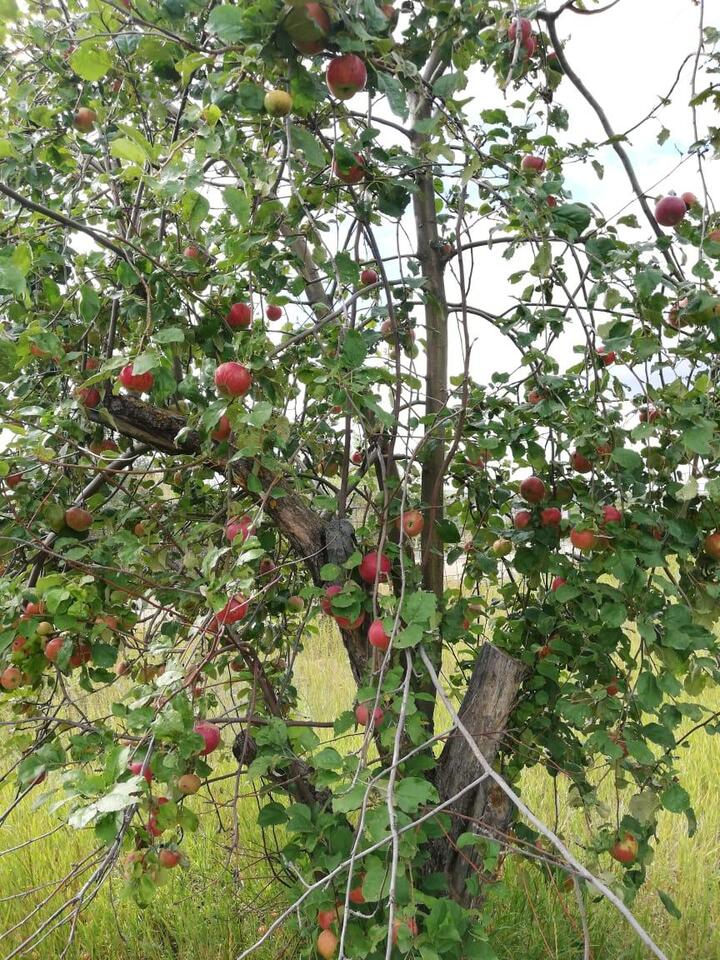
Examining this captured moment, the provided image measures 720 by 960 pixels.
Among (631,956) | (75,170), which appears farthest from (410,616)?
(631,956)

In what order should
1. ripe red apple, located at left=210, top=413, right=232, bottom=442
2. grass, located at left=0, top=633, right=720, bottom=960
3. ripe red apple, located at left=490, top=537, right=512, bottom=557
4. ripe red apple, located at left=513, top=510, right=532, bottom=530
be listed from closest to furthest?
ripe red apple, located at left=210, top=413, right=232, bottom=442 < ripe red apple, located at left=513, top=510, right=532, bottom=530 < ripe red apple, located at left=490, top=537, right=512, bottom=557 < grass, located at left=0, top=633, right=720, bottom=960

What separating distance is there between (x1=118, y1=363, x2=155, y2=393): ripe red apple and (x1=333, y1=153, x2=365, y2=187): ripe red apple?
0.54m

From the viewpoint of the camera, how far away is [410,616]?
55.1 inches

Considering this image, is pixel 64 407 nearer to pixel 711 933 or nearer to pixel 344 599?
pixel 344 599

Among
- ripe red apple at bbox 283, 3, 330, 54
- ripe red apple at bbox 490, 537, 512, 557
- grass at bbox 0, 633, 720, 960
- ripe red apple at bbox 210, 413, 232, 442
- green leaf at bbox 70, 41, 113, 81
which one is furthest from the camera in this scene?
grass at bbox 0, 633, 720, 960

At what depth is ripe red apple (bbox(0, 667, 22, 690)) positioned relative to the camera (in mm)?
1723

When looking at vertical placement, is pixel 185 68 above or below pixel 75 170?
below

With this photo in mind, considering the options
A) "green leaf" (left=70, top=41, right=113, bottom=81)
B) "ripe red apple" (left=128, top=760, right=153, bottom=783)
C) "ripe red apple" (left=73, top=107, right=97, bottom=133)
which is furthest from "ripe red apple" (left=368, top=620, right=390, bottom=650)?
"ripe red apple" (left=73, top=107, right=97, bottom=133)

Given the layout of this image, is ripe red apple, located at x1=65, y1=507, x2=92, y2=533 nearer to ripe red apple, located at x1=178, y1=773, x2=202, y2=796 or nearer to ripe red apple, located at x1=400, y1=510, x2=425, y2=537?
ripe red apple, located at x1=178, y1=773, x2=202, y2=796

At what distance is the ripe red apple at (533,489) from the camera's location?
1.92 m

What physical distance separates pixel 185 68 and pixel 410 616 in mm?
978

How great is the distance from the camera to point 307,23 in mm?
1035

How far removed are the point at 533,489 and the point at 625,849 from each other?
846 millimetres

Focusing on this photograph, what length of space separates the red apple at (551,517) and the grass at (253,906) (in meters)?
0.98
